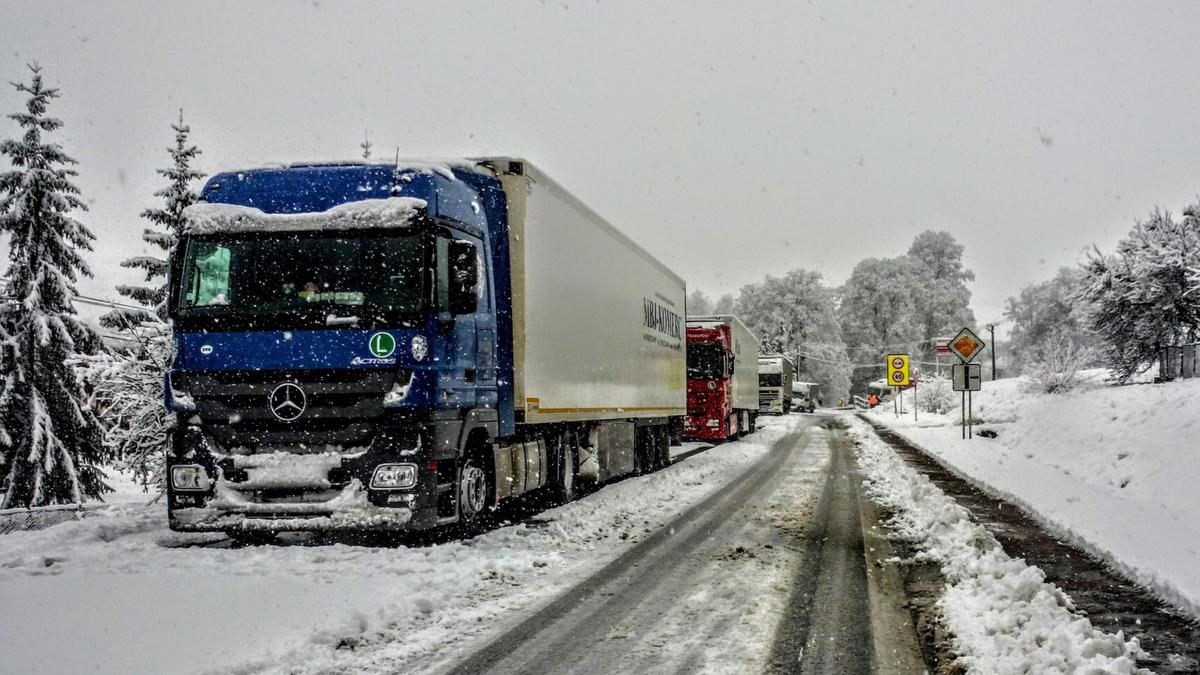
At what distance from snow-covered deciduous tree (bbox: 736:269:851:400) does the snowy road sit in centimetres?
9053

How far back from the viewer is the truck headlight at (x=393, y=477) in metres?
8.48

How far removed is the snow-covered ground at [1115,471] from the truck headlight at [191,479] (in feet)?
26.1

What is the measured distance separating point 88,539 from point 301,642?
4.96 meters

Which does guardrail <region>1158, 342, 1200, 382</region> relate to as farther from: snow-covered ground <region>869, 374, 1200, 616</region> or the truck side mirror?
the truck side mirror

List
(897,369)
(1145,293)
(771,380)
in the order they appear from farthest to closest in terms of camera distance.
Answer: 1. (771,380)
2. (897,369)
3. (1145,293)

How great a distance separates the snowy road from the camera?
17.5 ft

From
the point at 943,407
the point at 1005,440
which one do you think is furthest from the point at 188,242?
the point at 943,407

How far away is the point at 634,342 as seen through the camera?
16.8m

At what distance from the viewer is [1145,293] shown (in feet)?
85.0

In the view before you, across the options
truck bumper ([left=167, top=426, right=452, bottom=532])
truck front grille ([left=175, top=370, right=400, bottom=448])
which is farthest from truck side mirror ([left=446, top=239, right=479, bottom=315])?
truck bumper ([left=167, top=426, right=452, bottom=532])

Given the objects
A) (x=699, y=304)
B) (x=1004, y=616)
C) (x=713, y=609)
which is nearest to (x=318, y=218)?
(x=713, y=609)

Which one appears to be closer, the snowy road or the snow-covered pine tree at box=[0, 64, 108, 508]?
the snowy road

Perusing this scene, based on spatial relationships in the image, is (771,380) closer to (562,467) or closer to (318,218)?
(562,467)

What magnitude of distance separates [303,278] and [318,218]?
0.61 metres
